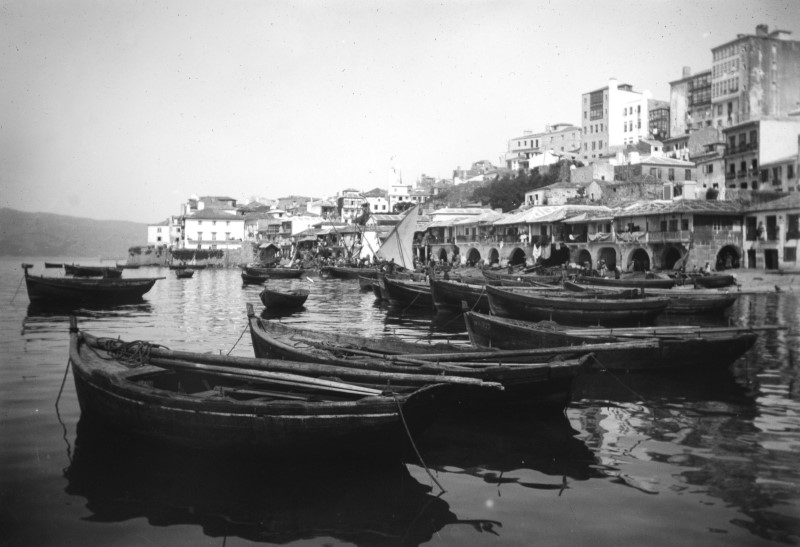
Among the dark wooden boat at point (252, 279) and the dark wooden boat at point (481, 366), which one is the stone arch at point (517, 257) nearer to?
the dark wooden boat at point (252, 279)

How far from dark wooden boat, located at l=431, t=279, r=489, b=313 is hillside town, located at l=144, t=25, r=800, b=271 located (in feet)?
56.5

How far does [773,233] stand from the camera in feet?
143

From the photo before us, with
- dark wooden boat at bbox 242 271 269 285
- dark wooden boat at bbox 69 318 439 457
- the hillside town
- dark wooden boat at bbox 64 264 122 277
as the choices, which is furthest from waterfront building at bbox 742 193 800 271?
dark wooden boat at bbox 64 264 122 277

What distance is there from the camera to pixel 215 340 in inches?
858

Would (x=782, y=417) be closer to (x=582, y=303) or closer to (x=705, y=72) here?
(x=582, y=303)

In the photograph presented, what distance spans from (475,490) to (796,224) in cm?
4280

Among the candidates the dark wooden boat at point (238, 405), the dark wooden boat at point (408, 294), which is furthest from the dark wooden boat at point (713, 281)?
the dark wooden boat at point (238, 405)

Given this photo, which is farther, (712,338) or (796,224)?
(796,224)

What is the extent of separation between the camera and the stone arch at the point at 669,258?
4794 cm

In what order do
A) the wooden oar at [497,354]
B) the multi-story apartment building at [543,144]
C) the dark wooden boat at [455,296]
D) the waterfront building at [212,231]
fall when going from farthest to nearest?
the waterfront building at [212,231] → the multi-story apartment building at [543,144] → the dark wooden boat at [455,296] → the wooden oar at [497,354]

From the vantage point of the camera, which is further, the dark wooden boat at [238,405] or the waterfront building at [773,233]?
the waterfront building at [773,233]

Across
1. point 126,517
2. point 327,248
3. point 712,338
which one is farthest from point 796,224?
point 327,248

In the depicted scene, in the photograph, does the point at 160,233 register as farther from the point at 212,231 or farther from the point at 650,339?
the point at 650,339

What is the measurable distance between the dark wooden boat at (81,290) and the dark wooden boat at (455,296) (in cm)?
1601
